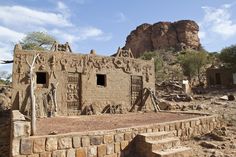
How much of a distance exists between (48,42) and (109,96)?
18490 millimetres

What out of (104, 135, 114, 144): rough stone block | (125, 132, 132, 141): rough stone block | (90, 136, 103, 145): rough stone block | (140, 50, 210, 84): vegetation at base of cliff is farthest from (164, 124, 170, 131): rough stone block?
(140, 50, 210, 84): vegetation at base of cliff

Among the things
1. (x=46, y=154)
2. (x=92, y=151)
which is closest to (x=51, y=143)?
(x=46, y=154)

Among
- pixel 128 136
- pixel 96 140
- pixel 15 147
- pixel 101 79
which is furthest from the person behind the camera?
pixel 101 79

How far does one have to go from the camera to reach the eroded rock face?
7056cm

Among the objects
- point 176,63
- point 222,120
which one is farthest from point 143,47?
point 222,120

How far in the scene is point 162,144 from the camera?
645cm

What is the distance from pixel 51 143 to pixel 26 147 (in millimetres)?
554

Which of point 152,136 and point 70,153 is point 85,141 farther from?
point 152,136

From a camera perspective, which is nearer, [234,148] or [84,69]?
[234,148]

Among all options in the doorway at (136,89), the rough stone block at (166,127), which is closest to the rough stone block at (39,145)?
the rough stone block at (166,127)

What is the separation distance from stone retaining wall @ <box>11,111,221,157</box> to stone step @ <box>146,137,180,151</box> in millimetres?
699

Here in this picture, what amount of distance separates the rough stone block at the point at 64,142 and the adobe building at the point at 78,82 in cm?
730

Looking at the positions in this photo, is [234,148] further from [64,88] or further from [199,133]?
[64,88]

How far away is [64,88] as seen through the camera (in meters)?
14.0
